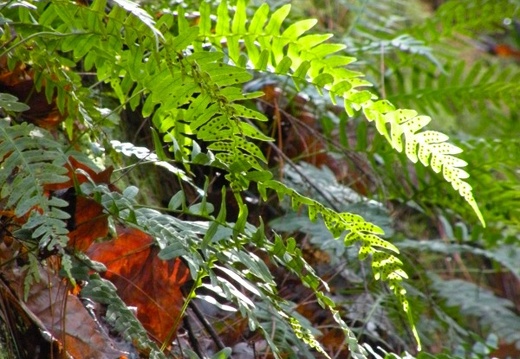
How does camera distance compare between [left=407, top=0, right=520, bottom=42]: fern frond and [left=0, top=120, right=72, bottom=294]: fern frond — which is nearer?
[left=0, top=120, right=72, bottom=294]: fern frond

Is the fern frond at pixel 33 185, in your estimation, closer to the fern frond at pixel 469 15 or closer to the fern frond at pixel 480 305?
the fern frond at pixel 480 305

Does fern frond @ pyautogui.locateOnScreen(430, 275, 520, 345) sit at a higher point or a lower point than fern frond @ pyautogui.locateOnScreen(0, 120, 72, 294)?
lower

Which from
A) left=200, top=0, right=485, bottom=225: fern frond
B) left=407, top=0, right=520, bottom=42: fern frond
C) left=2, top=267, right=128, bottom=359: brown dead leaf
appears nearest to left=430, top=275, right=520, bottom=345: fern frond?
left=407, top=0, right=520, bottom=42: fern frond

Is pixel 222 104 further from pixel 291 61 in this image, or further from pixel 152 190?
pixel 152 190

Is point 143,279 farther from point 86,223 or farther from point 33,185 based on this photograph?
point 33,185

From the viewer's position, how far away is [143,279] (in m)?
1.32

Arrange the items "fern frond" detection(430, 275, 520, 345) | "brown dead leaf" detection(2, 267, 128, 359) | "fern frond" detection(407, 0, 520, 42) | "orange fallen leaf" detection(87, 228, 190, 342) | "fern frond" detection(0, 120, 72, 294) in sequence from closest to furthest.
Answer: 1. "fern frond" detection(0, 120, 72, 294)
2. "brown dead leaf" detection(2, 267, 128, 359)
3. "orange fallen leaf" detection(87, 228, 190, 342)
4. "fern frond" detection(430, 275, 520, 345)
5. "fern frond" detection(407, 0, 520, 42)

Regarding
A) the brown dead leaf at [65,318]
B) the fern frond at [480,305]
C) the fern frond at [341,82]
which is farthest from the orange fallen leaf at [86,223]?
the fern frond at [480,305]

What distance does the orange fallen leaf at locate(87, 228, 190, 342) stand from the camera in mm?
1306

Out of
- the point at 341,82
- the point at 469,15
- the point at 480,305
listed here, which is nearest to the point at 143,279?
the point at 341,82

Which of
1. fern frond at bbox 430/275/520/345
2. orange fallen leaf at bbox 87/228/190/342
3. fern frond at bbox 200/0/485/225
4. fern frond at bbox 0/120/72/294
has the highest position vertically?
fern frond at bbox 200/0/485/225

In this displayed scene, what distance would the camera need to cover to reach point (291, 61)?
47.7 inches

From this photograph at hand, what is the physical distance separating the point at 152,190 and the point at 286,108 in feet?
2.00

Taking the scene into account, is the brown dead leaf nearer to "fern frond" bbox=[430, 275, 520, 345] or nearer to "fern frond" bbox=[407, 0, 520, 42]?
"fern frond" bbox=[430, 275, 520, 345]
